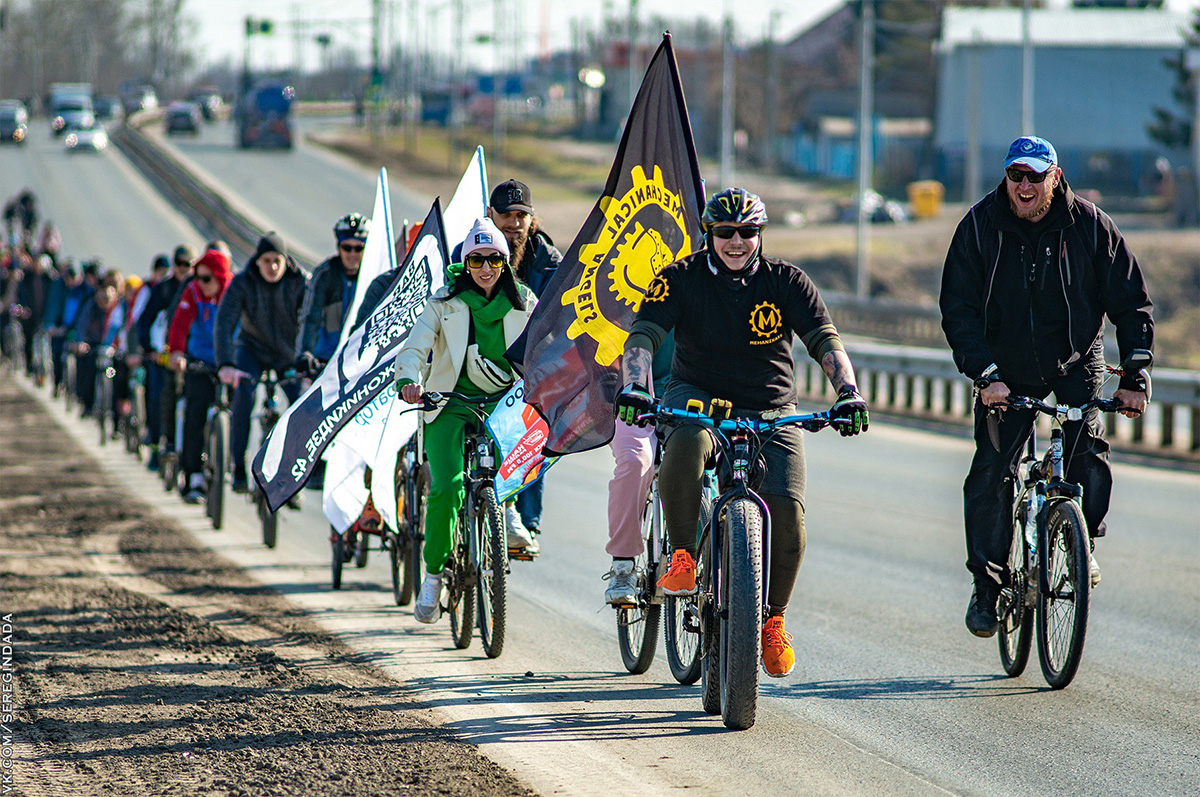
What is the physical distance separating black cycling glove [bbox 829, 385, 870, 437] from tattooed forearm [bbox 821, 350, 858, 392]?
1.8 inches

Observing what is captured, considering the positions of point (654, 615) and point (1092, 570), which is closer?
point (1092, 570)

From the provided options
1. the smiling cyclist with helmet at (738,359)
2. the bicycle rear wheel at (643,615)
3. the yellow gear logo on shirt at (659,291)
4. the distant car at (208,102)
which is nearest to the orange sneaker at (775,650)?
the smiling cyclist with helmet at (738,359)

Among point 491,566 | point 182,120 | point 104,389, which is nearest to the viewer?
point 491,566

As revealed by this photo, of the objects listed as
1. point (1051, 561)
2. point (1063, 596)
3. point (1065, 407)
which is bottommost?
point (1063, 596)

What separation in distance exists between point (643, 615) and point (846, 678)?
0.97 metres

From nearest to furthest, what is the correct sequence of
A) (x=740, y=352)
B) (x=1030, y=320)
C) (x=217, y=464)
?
(x=740, y=352) < (x=1030, y=320) < (x=217, y=464)

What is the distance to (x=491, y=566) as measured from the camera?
7.16 meters

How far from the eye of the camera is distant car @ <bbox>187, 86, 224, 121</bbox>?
107750 mm

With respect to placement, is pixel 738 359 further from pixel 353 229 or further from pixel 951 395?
pixel 951 395

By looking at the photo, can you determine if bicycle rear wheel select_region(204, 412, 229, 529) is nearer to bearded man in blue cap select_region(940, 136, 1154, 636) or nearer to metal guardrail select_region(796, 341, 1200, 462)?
bearded man in blue cap select_region(940, 136, 1154, 636)

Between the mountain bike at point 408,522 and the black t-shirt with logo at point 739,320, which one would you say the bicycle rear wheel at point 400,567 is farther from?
the black t-shirt with logo at point 739,320

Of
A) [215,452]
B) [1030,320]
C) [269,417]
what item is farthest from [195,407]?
[1030,320]

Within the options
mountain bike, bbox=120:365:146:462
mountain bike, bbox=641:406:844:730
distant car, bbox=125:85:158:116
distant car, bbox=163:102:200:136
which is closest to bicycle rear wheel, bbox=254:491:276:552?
mountain bike, bbox=120:365:146:462

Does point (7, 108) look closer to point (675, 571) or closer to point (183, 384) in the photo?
point (183, 384)
